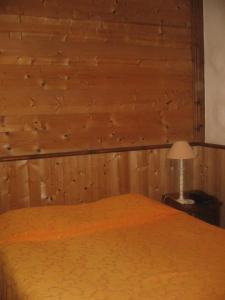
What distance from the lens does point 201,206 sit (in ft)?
9.85

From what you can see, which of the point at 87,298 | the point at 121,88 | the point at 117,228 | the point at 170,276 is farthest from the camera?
the point at 121,88

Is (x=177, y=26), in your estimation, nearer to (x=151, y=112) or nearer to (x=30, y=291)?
(x=151, y=112)

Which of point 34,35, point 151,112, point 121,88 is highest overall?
point 34,35

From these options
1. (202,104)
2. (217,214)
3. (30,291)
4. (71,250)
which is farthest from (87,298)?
(202,104)

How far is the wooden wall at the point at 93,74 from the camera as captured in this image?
108 inches

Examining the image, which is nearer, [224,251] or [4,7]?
[224,251]

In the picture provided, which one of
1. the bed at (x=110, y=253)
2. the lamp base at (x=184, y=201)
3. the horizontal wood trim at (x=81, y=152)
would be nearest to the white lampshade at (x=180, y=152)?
the horizontal wood trim at (x=81, y=152)

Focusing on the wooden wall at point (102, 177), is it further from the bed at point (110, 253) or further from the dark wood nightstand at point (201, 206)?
the bed at point (110, 253)

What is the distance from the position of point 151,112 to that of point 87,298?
2.02 meters

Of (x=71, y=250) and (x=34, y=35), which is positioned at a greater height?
(x=34, y=35)

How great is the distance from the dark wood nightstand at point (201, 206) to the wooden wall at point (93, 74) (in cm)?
52

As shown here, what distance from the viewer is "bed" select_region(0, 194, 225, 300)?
5.02 feet

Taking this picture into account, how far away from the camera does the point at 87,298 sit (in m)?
1.47

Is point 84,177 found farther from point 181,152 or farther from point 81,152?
point 181,152
